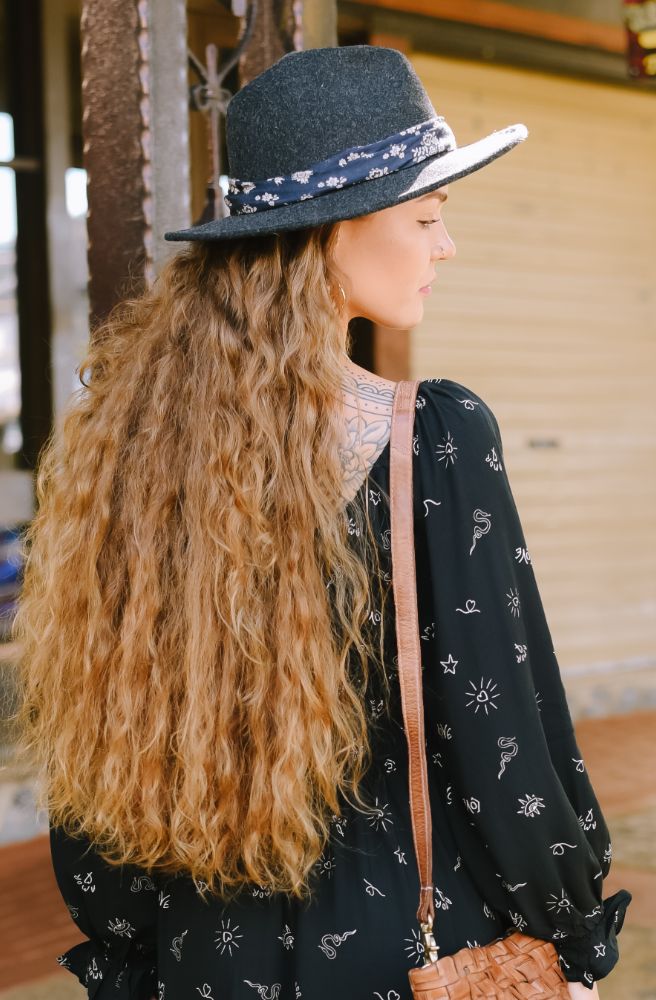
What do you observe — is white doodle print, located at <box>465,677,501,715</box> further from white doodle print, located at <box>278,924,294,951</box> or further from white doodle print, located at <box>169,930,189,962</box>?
white doodle print, located at <box>169,930,189,962</box>

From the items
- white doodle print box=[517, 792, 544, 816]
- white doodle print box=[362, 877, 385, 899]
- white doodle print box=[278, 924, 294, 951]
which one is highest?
white doodle print box=[517, 792, 544, 816]

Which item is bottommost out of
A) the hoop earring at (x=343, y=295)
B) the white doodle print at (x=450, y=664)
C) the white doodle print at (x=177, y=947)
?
the white doodle print at (x=177, y=947)

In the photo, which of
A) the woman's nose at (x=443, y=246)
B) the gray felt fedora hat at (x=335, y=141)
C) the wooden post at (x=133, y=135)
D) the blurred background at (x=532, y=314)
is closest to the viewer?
the gray felt fedora hat at (x=335, y=141)

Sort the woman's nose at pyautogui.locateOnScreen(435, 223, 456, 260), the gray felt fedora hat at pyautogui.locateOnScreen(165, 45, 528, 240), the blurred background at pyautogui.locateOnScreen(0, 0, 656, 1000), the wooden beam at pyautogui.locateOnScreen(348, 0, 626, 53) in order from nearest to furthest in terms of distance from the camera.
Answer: the gray felt fedora hat at pyautogui.locateOnScreen(165, 45, 528, 240)
the woman's nose at pyautogui.locateOnScreen(435, 223, 456, 260)
the blurred background at pyautogui.locateOnScreen(0, 0, 656, 1000)
the wooden beam at pyautogui.locateOnScreen(348, 0, 626, 53)

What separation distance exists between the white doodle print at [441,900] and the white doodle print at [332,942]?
0.34 ft

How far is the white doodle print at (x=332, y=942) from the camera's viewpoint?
1312 mm

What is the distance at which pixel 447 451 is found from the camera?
1.28 meters

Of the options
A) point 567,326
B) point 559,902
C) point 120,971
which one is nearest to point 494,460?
point 559,902

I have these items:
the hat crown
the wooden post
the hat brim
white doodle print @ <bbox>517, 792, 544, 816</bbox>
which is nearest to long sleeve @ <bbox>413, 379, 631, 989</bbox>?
white doodle print @ <bbox>517, 792, 544, 816</bbox>

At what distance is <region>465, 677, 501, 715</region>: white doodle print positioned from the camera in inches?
50.2

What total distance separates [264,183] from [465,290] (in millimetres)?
4587

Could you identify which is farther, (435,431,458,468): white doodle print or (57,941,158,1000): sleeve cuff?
(57,941,158,1000): sleeve cuff

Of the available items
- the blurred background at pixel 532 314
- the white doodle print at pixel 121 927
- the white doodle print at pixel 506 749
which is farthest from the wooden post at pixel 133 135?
the blurred background at pixel 532 314

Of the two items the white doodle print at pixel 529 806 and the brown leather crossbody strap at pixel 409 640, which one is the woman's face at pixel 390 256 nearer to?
the brown leather crossbody strap at pixel 409 640
